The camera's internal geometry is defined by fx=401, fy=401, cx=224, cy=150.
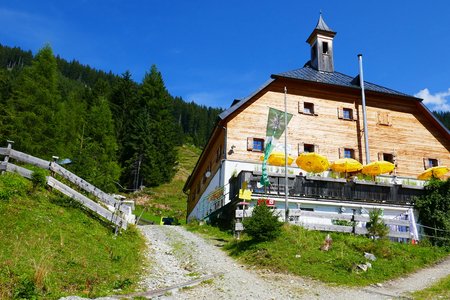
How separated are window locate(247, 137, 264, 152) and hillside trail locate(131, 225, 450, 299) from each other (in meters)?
11.4

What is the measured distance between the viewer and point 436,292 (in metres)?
10.2

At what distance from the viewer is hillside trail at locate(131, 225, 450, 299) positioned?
944 centimetres

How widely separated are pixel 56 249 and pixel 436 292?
9664mm

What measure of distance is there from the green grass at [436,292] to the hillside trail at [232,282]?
267 mm

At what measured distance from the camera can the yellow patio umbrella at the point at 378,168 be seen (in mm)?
23094

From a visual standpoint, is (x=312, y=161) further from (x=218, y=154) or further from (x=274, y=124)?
(x=218, y=154)

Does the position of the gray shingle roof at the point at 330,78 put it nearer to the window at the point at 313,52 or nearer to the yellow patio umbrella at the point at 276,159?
the window at the point at 313,52

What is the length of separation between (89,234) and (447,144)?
26200mm

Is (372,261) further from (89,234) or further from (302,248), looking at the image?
(89,234)

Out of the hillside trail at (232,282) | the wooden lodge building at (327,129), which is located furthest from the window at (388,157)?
the hillside trail at (232,282)

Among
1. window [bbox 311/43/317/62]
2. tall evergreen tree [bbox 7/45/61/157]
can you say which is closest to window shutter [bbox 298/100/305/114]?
window [bbox 311/43/317/62]

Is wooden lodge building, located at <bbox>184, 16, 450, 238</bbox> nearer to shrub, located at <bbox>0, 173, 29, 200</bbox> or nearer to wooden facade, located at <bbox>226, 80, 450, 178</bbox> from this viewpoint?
wooden facade, located at <bbox>226, 80, 450, 178</bbox>

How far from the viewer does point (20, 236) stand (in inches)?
397

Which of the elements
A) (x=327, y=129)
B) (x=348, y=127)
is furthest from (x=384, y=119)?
(x=327, y=129)
